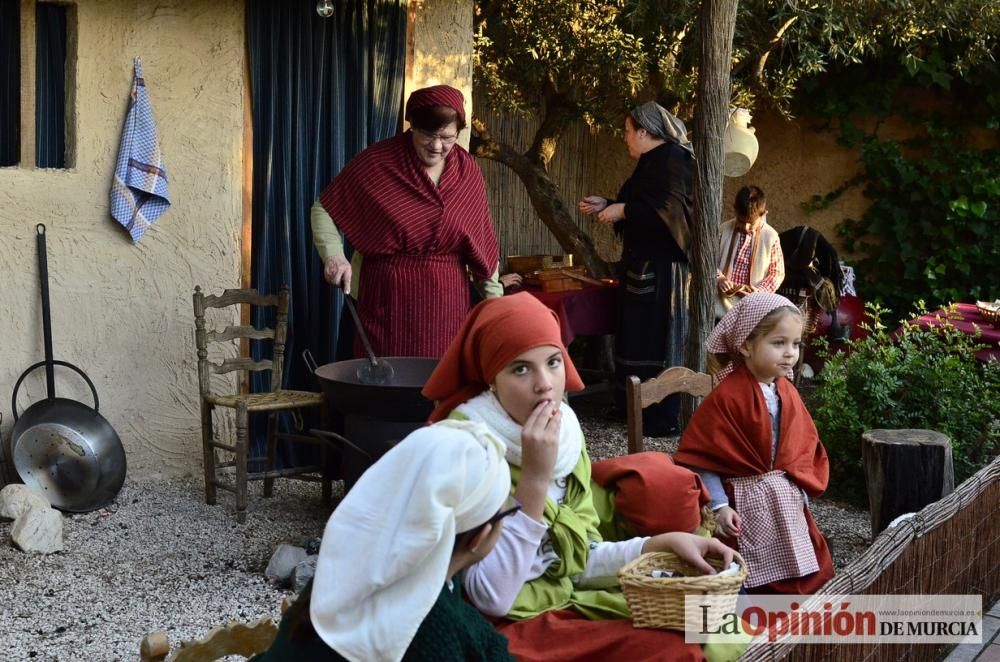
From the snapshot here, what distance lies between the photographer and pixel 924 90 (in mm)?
11094

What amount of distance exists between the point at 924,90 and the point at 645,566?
968 cm

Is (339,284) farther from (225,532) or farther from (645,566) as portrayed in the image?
(645,566)

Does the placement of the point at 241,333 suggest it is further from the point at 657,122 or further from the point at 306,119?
the point at 657,122

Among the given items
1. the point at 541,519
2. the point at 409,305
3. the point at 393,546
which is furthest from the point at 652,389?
the point at 393,546

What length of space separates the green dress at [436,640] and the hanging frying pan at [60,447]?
3.87 m

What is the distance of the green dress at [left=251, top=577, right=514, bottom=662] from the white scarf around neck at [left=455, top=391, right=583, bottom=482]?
63cm

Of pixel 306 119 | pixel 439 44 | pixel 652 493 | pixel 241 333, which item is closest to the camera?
pixel 652 493

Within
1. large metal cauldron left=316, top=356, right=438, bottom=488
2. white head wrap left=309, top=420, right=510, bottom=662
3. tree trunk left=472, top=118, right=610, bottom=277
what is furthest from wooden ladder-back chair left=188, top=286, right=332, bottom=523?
white head wrap left=309, top=420, right=510, bottom=662

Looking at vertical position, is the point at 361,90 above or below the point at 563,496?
above

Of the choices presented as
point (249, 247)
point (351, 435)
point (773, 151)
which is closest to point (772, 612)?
point (351, 435)

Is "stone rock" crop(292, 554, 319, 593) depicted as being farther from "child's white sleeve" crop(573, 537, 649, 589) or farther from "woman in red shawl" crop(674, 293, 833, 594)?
"child's white sleeve" crop(573, 537, 649, 589)

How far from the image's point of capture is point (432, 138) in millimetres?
5184

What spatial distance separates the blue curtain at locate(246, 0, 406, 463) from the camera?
20.1ft

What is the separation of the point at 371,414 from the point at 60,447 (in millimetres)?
1718
